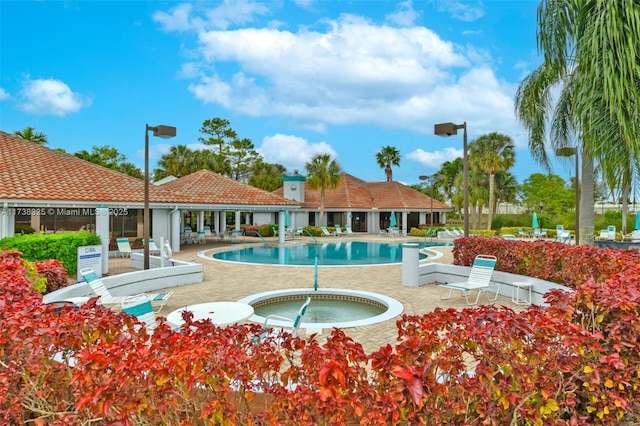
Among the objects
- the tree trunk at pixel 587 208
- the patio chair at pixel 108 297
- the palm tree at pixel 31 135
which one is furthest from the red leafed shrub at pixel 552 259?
the palm tree at pixel 31 135

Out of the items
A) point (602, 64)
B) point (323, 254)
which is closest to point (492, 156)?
point (323, 254)

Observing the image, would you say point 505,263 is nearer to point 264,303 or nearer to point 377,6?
point 264,303

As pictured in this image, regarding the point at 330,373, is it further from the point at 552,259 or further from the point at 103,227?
the point at 103,227

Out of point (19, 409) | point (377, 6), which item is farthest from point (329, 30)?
point (19, 409)

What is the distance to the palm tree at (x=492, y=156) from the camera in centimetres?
4103

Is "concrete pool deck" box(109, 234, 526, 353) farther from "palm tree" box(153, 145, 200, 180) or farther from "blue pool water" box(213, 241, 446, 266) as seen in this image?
"palm tree" box(153, 145, 200, 180)

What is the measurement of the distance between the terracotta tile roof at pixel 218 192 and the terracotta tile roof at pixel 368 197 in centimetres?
951

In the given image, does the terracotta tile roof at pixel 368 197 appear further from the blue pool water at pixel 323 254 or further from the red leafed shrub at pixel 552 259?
the red leafed shrub at pixel 552 259

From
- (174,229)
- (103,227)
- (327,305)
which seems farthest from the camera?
(174,229)

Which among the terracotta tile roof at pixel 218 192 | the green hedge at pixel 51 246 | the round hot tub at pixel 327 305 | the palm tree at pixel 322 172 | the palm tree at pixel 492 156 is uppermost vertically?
the palm tree at pixel 492 156

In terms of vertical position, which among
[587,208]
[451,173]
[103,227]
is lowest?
[103,227]

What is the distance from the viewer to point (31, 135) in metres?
32.9

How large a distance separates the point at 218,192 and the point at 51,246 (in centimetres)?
1741

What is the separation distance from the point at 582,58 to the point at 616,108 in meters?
1.37
